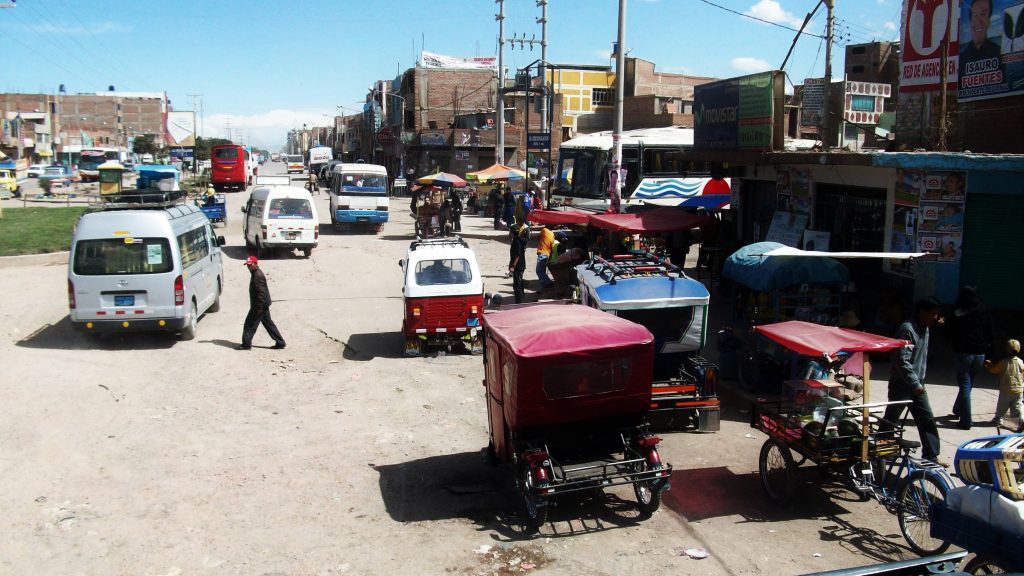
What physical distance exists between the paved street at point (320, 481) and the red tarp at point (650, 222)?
3.59m

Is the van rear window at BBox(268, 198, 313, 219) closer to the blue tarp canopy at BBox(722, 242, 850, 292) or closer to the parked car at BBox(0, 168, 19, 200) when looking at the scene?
the blue tarp canopy at BBox(722, 242, 850, 292)

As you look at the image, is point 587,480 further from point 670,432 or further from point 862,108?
point 862,108

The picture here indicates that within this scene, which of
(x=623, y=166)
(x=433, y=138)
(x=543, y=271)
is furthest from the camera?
(x=433, y=138)

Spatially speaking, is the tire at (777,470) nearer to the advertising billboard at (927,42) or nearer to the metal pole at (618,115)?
the advertising billboard at (927,42)

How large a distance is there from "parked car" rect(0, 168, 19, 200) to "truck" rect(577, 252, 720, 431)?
4984cm

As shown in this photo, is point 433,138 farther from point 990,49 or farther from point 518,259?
point 990,49

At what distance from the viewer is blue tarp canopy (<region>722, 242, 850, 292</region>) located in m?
12.1

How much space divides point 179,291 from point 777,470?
10476mm

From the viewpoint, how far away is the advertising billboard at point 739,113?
650 inches

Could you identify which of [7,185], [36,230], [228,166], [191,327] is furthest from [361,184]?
[7,185]

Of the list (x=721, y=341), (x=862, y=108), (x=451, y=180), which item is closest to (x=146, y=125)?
(x=451, y=180)

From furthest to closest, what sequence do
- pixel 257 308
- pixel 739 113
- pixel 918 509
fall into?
pixel 739 113 < pixel 257 308 < pixel 918 509

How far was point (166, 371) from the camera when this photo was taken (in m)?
13.2

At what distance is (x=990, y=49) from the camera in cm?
1334
